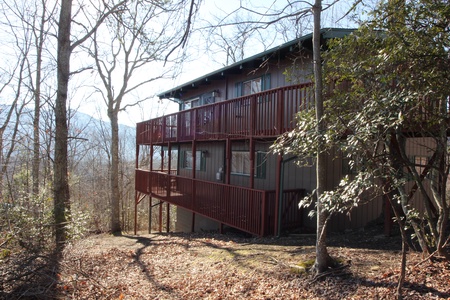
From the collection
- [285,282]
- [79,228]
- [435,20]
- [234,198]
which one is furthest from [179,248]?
[435,20]

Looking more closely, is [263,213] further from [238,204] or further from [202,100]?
[202,100]

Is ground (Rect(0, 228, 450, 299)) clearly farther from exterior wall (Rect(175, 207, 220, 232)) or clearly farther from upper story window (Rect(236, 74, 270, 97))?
exterior wall (Rect(175, 207, 220, 232))

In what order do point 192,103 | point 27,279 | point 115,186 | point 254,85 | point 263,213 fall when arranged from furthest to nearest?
1. point 192,103
2. point 115,186
3. point 254,85
4. point 263,213
5. point 27,279

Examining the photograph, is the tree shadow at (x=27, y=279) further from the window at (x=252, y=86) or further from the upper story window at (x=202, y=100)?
the upper story window at (x=202, y=100)

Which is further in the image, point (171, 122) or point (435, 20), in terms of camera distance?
point (171, 122)

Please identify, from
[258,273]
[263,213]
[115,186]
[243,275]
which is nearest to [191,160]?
[115,186]

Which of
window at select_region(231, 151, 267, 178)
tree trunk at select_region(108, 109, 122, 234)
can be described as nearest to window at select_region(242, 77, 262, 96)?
window at select_region(231, 151, 267, 178)

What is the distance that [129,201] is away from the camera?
25.1m

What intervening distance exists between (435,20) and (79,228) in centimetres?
893

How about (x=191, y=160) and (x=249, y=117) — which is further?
(x=191, y=160)

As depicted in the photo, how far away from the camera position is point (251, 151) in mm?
8133

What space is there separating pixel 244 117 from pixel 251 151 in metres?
1.12

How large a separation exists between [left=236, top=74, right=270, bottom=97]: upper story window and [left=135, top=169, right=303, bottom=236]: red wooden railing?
4.04 metres

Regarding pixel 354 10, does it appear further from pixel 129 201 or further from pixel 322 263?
pixel 129 201
